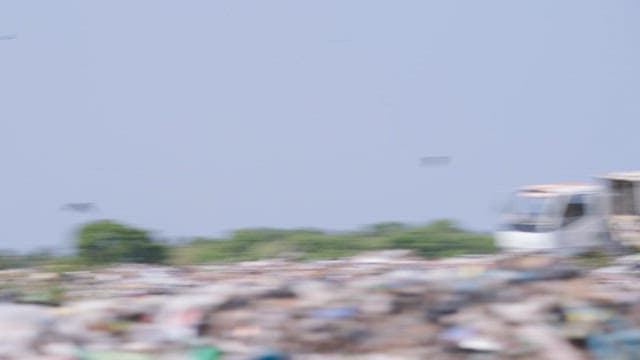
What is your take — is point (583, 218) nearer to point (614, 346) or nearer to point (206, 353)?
point (614, 346)

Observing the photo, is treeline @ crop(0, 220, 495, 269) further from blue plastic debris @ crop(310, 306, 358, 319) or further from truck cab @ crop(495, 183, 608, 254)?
blue plastic debris @ crop(310, 306, 358, 319)

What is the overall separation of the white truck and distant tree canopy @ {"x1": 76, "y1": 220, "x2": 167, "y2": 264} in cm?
394

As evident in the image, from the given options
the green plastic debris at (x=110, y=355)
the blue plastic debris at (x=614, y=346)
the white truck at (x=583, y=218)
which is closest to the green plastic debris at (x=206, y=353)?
the green plastic debris at (x=110, y=355)

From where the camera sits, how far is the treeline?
1429 centimetres

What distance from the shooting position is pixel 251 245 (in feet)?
53.9

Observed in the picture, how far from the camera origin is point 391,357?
312 inches

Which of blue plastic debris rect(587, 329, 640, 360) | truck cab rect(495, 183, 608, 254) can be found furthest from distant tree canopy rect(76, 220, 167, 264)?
blue plastic debris rect(587, 329, 640, 360)

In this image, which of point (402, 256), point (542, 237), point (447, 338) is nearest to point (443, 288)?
point (447, 338)

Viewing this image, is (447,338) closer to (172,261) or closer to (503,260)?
(503,260)

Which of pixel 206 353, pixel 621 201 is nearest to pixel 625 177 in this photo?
pixel 621 201

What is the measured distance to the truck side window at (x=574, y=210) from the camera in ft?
46.8

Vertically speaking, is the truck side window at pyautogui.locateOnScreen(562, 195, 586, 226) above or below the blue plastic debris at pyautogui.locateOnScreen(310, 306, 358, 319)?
above

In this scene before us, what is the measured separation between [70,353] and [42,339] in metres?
0.31

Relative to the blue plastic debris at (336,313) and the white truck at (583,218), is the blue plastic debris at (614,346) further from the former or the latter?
the white truck at (583,218)
